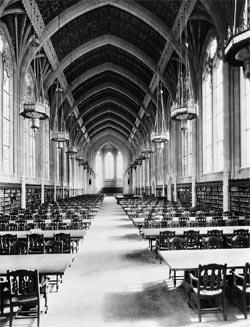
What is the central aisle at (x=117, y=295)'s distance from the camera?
5.45 meters

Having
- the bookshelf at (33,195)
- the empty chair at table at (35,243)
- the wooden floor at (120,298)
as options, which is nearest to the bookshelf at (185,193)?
the bookshelf at (33,195)

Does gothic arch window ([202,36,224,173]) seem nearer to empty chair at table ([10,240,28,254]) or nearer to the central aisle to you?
the central aisle

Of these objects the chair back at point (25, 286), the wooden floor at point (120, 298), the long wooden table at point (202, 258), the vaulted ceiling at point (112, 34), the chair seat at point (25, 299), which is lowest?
the wooden floor at point (120, 298)

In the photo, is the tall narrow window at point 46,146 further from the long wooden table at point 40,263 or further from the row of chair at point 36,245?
the long wooden table at point 40,263

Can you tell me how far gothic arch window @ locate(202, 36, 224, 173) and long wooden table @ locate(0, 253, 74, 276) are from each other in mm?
13552

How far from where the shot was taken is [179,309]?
19.3ft

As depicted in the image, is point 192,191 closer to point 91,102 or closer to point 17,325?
point 17,325

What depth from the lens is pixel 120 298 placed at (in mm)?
6441

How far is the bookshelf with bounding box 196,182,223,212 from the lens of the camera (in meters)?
17.5

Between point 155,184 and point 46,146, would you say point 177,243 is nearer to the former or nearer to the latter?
point 46,146

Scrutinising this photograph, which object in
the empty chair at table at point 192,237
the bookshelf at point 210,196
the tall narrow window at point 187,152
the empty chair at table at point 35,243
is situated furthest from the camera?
the tall narrow window at point 187,152

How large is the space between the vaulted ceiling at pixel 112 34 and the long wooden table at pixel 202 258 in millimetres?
11638

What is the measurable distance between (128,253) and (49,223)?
2.83m

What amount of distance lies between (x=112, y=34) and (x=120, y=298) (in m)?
20.9
